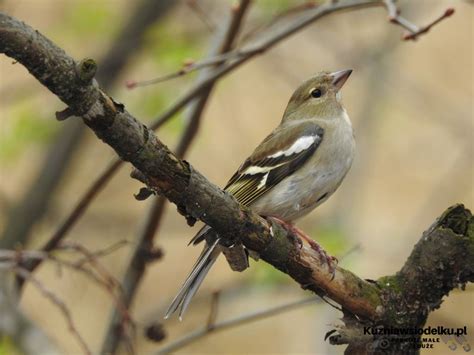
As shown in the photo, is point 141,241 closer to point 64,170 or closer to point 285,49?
point 64,170

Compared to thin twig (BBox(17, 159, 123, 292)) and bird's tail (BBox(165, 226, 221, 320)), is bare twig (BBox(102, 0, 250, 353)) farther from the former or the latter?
bird's tail (BBox(165, 226, 221, 320))

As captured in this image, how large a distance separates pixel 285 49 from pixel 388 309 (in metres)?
6.03

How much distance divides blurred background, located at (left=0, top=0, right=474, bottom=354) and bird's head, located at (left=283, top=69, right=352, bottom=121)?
1084 mm

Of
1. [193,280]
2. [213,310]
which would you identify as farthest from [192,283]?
[213,310]

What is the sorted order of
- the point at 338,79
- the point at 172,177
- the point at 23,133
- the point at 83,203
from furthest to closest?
the point at 23,133 < the point at 338,79 < the point at 83,203 < the point at 172,177

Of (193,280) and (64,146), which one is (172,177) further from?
(64,146)

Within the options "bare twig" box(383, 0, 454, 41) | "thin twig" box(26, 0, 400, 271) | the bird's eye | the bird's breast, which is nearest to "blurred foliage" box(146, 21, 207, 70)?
the bird's eye

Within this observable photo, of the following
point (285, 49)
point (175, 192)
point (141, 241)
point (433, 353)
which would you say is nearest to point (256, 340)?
point (433, 353)

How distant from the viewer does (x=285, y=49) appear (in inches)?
376

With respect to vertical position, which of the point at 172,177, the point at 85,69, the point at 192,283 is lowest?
the point at 172,177

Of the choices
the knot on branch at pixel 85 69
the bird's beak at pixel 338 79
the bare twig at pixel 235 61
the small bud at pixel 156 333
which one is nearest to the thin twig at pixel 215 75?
the bare twig at pixel 235 61

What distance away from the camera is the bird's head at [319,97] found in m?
5.69

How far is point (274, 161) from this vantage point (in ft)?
16.4

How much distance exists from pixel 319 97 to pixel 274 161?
945 mm
